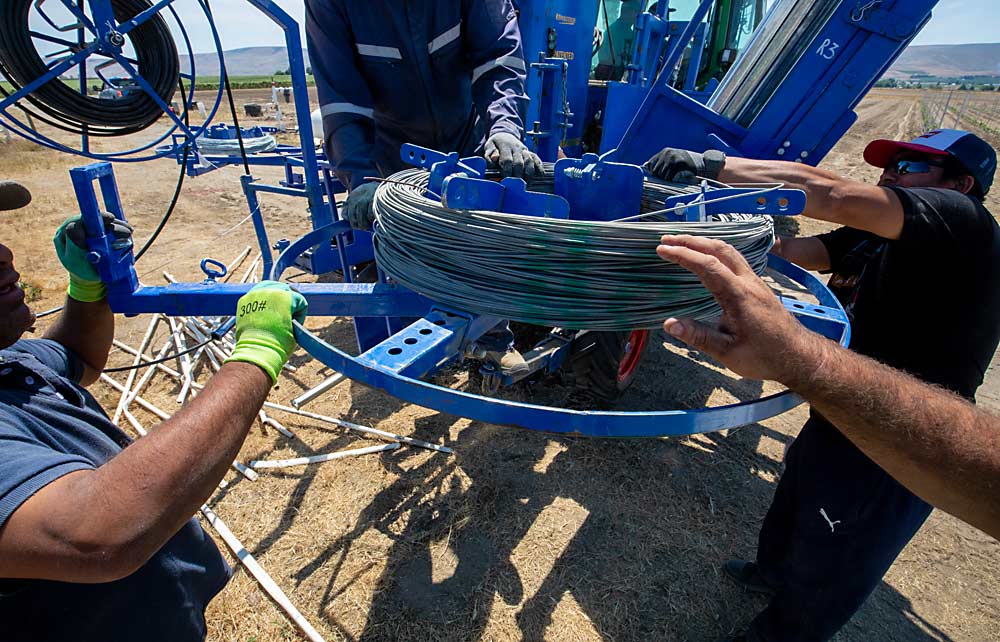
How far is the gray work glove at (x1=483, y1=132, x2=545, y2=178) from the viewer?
2.02m

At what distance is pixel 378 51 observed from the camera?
2.77 meters

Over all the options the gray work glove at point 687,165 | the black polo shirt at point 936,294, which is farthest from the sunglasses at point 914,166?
the gray work glove at point 687,165

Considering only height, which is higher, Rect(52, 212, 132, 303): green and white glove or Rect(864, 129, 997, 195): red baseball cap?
Rect(864, 129, 997, 195): red baseball cap

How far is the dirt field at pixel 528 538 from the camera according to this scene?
225 centimetres

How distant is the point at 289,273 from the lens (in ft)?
19.4

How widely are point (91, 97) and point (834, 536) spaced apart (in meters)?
3.75

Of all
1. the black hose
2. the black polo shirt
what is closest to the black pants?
the black polo shirt

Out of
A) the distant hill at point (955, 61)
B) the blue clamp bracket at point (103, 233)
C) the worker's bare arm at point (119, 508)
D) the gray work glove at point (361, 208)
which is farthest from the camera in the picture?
the distant hill at point (955, 61)

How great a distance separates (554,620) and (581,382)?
143cm

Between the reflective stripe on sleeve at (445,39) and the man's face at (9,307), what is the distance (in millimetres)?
2225

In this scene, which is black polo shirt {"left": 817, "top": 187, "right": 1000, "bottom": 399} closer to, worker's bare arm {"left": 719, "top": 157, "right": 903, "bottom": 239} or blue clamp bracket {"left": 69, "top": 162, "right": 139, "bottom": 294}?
worker's bare arm {"left": 719, "top": 157, "right": 903, "bottom": 239}

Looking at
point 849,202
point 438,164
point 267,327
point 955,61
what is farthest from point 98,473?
point 955,61

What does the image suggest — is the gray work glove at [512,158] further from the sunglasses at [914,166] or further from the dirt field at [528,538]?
the dirt field at [528,538]

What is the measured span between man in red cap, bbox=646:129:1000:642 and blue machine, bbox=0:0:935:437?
0.93ft
